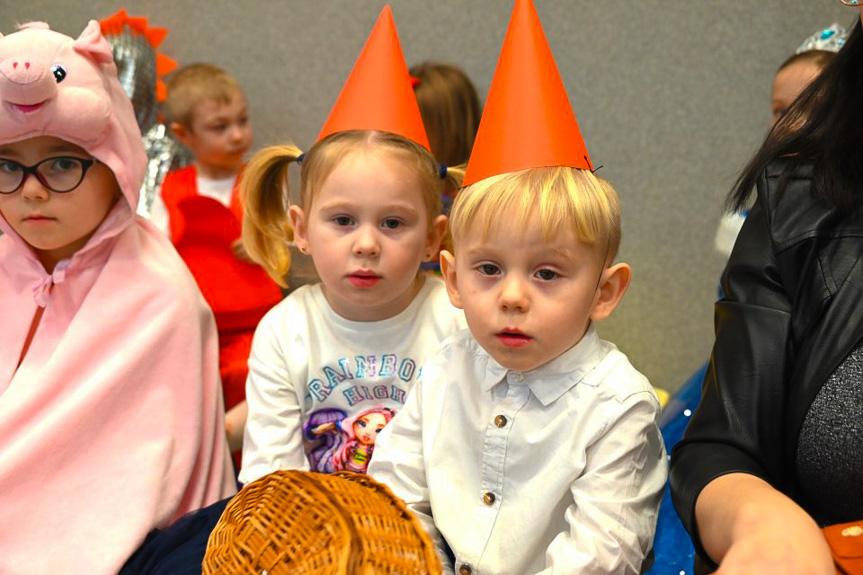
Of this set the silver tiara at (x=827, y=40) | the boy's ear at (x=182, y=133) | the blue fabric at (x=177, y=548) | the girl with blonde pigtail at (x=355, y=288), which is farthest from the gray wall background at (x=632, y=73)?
the blue fabric at (x=177, y=548)

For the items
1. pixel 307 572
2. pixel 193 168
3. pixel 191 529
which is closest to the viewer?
pixel 307 572

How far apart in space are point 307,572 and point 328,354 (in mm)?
626

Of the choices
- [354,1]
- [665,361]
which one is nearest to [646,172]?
[665,361]

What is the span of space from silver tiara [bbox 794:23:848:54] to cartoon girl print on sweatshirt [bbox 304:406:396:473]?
1251mm

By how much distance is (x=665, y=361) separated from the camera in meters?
2.27

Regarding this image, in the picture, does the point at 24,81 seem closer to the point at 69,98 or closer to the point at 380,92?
the point at 69,98

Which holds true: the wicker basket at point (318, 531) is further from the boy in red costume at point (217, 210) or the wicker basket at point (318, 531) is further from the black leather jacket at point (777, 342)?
the boy in red costume at point (217, 210)

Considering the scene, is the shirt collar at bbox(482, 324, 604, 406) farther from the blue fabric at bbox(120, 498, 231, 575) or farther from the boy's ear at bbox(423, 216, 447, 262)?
the blue fabric at bbox(120, 498, 231, 575)

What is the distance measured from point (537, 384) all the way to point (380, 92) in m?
0.58

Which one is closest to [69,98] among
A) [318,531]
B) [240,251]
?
[240,251]

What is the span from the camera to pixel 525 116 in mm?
1168

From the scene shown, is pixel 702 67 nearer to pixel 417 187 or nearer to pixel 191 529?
pixel 417 187

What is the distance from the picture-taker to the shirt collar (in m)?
1.14

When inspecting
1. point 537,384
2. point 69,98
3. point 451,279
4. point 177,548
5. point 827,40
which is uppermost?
point 827,40
